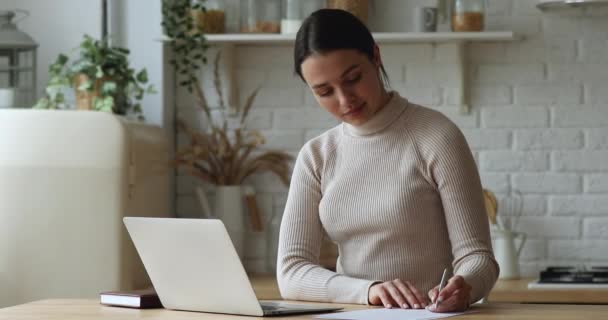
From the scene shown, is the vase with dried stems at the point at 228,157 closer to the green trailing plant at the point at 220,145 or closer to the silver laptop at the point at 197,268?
the green trailing plant at the point at 220,145

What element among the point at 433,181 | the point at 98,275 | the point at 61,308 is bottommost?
the point at 98,275

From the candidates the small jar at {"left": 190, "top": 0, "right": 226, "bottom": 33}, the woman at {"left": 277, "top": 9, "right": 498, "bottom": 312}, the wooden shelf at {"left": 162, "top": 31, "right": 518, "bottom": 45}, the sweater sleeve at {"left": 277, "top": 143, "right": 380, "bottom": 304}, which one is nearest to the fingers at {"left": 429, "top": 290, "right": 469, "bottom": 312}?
the woman at {"left": 277, "top": 9, "right": 498, "bottom": 312}

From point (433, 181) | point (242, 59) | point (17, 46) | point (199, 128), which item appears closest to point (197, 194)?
point (199, 128)

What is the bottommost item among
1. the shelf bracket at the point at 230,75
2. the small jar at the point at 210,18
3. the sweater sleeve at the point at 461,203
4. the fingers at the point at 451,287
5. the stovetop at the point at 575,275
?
the stovetop at the point at 575,275

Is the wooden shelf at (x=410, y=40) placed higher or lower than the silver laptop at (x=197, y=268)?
higher

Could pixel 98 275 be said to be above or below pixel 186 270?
below

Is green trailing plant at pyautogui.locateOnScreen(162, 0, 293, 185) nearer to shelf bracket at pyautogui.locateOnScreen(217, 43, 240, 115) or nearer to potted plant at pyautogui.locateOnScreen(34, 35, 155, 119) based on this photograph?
shelf bracket at pyautogui.locateOnScreen(217, 43, 240, 115)

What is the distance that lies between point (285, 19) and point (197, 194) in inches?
27.2

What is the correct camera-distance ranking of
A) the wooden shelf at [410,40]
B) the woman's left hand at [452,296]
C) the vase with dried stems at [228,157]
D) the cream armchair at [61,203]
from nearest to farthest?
the woman's left hand at [452,296], the cream armchair at [61,203], the wooden shelf at [410,40], the vase with dried stems at [228,157]

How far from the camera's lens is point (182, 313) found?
1.82 m

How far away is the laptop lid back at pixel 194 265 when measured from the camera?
66.9 inches

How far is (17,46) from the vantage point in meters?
3.26

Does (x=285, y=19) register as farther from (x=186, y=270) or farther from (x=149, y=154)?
→ (x=186, y=270)

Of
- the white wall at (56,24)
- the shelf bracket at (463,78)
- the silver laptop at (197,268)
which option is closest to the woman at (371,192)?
the silver laptop at (197,268)
